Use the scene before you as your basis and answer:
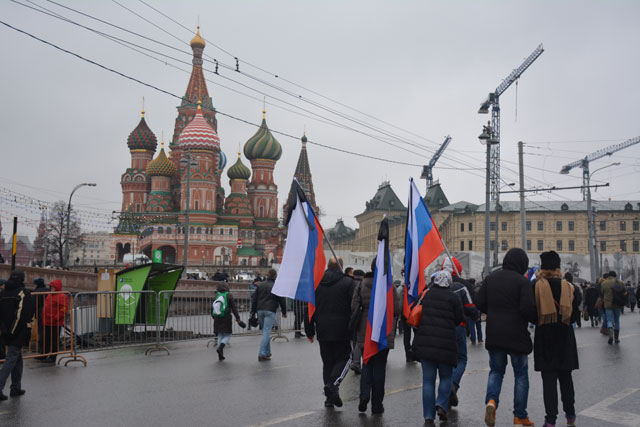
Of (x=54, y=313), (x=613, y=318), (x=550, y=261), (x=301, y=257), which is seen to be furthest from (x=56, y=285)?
(x=613, y=318)

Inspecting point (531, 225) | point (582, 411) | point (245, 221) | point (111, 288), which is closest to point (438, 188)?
point (531, 225)

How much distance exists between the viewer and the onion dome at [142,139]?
9425 cm

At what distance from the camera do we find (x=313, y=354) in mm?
14039

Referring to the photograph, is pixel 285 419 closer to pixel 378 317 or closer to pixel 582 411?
pixel 378 317

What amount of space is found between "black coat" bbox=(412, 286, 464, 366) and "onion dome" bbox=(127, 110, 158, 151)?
9138 centimetres

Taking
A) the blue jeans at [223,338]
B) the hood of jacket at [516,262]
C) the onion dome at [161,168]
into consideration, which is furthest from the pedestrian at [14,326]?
the onion dome at [161,168]

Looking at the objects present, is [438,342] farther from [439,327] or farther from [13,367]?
[13,367]

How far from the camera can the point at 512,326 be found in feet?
22.5

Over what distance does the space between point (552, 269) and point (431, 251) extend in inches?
66.6

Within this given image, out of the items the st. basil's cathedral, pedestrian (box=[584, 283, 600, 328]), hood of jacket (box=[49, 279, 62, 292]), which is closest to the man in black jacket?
hood of jacket (box=[49, 279, 62, 292])

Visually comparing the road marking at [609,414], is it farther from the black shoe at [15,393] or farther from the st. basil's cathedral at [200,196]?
the st. basil's cathedral at [200,196]

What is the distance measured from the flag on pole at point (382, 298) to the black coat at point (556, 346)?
5.59ft

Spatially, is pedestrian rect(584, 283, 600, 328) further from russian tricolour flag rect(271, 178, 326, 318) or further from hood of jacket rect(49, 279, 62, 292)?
hood of jacket rect(49, 279, 62, 292)

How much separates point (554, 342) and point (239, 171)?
87.8 metres
